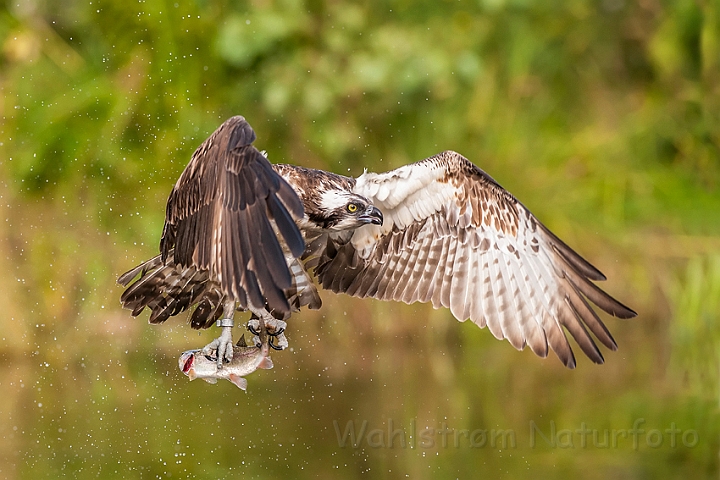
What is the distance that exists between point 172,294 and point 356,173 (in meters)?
5.49

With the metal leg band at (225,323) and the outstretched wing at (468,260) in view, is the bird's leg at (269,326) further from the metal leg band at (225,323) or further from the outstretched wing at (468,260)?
the outstretched wing at (468,260)

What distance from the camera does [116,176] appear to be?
11.0 metres

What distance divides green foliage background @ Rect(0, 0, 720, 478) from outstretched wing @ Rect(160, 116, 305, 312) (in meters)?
2.43

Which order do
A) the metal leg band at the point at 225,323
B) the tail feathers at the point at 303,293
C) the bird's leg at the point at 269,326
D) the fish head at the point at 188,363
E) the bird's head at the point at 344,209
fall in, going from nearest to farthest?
the fish head at the point at 188,363 → the metal leg band at the point at 225,323 → the bird's leg at the point at 269,326 → the bird's head at the point at 344,209 → the tail feathers at the point at 303,293

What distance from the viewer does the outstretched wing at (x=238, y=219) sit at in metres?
4.51

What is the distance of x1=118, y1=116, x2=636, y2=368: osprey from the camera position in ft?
18.4

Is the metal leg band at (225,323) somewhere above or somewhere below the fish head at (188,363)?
above

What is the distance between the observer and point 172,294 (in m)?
6.04

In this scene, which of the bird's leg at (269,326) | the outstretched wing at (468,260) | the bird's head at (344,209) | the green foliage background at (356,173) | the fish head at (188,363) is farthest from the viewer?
the green foliage background at (356,173)

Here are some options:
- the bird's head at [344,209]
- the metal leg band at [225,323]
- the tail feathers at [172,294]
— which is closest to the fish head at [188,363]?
the metal leg band at [225,323]

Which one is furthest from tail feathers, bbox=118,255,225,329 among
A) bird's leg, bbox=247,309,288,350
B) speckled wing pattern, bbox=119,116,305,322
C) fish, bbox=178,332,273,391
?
fish, bbox=178,332,273,391

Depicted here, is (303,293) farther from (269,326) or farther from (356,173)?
(356,173)

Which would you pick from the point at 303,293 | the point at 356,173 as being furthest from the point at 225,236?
the point at 356,173

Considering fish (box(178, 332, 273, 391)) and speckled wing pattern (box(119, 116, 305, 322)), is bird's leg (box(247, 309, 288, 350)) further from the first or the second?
speckled wing pattern (box(119, 116, 305, 322))
